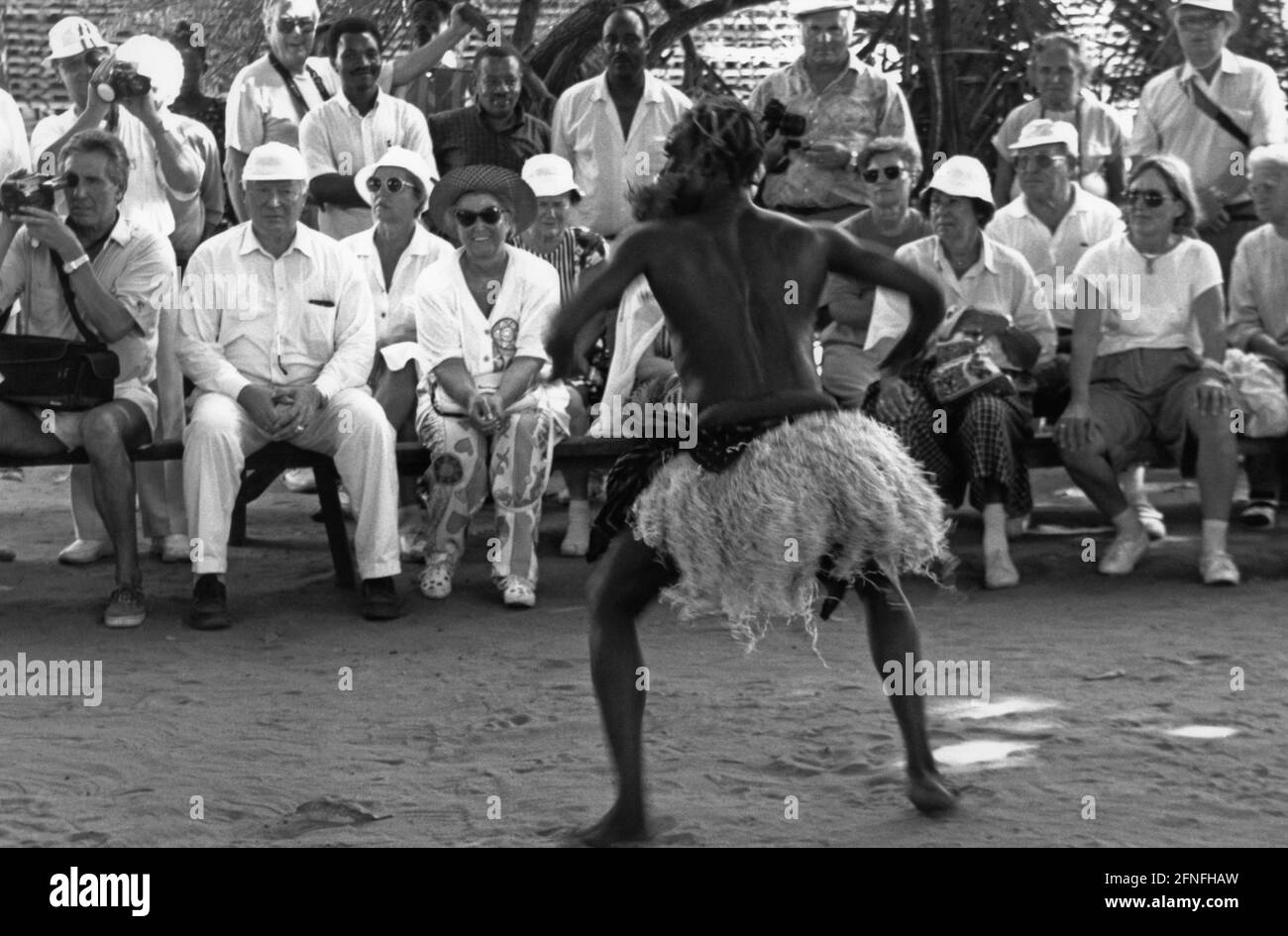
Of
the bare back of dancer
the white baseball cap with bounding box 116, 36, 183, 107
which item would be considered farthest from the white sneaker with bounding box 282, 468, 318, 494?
the bare back of dancer

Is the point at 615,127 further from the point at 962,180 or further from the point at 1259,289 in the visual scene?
the point at 1259,289

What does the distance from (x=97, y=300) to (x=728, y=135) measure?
399cm

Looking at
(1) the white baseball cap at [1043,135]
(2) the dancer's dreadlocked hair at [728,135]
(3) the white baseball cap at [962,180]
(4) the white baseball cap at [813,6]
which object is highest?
(4) the white baseball cap at [813,6]

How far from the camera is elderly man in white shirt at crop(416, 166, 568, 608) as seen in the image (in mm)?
8391

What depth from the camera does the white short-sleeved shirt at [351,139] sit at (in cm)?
990

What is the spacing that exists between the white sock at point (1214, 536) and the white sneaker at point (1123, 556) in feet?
0.95

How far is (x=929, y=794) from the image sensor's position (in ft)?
17.1

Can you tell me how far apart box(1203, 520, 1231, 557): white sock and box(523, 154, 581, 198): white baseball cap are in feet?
10.9

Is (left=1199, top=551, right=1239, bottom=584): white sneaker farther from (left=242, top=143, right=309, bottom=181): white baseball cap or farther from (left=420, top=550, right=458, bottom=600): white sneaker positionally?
(left=242, top=143, right=309, bottom=181): white baseball cap

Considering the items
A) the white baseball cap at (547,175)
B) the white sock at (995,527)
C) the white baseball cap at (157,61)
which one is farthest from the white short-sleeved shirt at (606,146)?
the white sock at (995,527)

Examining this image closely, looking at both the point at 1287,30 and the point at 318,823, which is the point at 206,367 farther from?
the point at 1287,30

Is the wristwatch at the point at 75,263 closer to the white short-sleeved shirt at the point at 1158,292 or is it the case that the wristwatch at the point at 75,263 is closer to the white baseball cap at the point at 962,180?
the white baseball cap at the point at 962,180

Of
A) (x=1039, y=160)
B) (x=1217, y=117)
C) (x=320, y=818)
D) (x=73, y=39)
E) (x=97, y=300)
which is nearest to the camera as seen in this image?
(x=320, y=818)

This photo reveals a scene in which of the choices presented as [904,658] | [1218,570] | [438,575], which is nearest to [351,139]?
[438,575]
